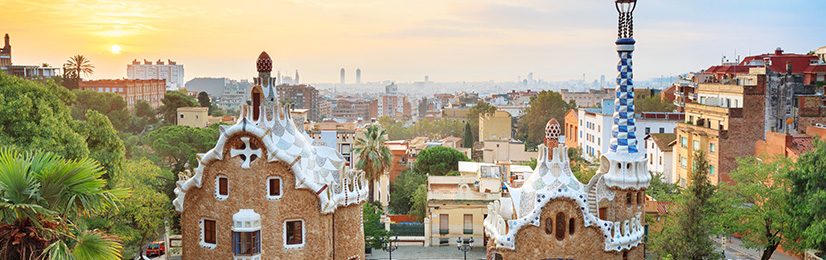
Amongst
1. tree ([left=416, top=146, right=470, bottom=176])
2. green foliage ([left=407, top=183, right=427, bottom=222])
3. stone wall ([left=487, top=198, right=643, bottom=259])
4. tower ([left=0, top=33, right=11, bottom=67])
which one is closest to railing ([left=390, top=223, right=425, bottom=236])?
green foliage ([left=407, top=183, right=427, bottom=222])

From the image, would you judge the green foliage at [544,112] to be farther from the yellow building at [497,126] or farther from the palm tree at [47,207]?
the palm tree at [47,207]

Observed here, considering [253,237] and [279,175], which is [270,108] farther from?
[253,237]

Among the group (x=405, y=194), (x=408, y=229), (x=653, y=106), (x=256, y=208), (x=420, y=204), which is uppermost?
(x=653, y=106)

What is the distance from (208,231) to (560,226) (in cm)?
1270

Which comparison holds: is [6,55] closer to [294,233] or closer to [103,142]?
[103,142]

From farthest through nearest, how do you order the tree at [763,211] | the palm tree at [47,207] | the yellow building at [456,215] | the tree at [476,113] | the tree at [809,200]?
the tree at [476,113], the yellow building at [456,215], the tree at [763,211], the tree at [809,200], the palm tree at [47,207]

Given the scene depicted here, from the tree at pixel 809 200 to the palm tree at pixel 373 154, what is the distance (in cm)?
2106

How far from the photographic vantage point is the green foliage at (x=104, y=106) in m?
59.9

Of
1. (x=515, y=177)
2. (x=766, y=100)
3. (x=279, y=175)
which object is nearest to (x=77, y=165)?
(x=279, y=175)

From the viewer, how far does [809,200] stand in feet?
98.6

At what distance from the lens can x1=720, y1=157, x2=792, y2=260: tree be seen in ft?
104

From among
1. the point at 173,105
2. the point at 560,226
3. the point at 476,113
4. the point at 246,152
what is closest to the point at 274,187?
the point at 246,152

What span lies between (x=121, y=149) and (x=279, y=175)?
12.1m

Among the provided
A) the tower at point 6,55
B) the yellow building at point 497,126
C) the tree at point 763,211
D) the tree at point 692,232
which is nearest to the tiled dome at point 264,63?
the tree at point 692,232
